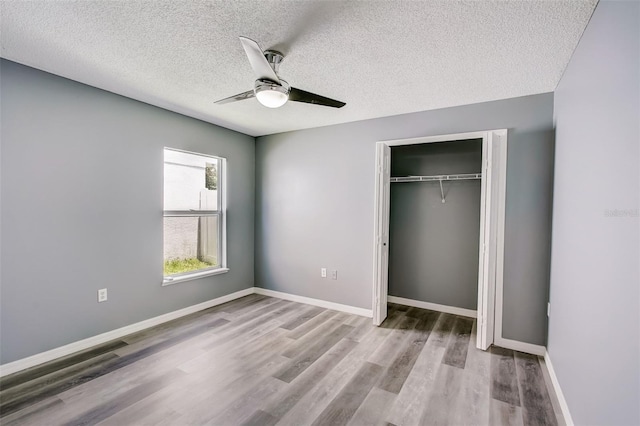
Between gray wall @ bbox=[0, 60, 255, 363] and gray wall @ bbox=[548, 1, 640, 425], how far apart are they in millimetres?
3793

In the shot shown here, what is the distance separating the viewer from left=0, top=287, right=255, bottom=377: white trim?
2.34m

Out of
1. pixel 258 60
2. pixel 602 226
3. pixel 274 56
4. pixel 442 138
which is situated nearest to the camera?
pixel 602 226

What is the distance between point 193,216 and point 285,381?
2.49m

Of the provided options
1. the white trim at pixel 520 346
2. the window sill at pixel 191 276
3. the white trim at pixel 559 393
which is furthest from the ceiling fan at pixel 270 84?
the white trim at pixel 520 346

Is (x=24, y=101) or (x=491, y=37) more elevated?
(x=491, y=37)

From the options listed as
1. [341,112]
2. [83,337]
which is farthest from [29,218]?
[341,112]

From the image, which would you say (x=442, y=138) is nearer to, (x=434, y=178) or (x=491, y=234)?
(x=434, y=178)

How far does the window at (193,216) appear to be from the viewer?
3.56 meters

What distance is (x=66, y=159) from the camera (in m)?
A: 2.61

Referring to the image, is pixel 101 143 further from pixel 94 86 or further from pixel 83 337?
pixel 83 337

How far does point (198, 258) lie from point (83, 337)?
1465 millimetres

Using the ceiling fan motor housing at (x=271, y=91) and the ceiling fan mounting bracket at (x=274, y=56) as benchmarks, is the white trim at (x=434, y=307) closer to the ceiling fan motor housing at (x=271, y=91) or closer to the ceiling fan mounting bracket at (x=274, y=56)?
the ceiling fan motor housing at (x=271, y=91)

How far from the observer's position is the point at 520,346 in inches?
110

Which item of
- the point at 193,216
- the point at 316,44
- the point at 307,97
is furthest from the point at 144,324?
the point at 316,44
